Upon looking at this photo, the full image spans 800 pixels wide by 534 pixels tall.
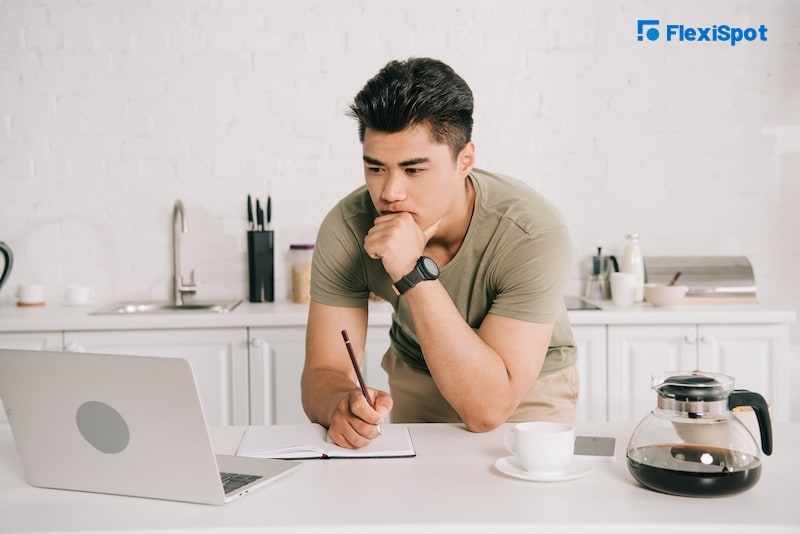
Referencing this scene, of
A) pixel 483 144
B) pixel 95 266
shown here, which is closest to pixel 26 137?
pixel 95 266

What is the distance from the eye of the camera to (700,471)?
1.42 m

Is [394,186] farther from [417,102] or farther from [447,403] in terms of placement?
[447,403]

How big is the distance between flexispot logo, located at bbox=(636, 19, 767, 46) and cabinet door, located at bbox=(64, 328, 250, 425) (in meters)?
2.13

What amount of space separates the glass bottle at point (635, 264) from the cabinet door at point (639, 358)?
313 millimetres

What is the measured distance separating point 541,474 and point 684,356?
2106mm

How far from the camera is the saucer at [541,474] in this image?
1.53 metres

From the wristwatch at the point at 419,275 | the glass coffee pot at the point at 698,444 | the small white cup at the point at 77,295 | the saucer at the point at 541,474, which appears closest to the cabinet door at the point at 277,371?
the small white cup at the point at 77,295

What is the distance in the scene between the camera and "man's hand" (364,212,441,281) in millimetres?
2055

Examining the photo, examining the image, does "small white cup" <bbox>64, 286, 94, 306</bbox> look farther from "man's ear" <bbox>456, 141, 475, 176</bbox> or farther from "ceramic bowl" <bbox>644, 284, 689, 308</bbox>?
"ceramic bowl" <bbox>644, 284, 689, 308</bbox>

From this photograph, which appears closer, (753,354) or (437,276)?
(437,276)

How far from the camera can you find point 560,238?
7.16 ft

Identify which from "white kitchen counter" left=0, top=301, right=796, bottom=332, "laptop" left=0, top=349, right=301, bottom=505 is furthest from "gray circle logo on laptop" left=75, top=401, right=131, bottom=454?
"white kitchen counter" left=0, top=301, right=796, bottom=332

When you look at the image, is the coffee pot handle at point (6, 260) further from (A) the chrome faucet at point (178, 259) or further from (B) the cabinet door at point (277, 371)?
(B) the cabinet door at point (277, 371)

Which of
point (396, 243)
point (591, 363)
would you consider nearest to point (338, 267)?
point (396, 243)
